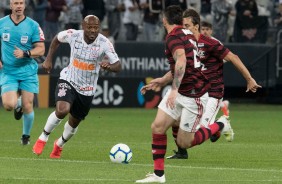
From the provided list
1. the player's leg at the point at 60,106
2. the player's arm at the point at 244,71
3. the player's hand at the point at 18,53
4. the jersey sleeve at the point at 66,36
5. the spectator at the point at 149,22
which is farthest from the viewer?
the spectator at the point at 149,22

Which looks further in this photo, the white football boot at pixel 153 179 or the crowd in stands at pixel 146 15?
the crowd in stands at pixel 146 15

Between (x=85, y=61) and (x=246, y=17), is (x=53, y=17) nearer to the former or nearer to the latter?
(x=246, y=17)

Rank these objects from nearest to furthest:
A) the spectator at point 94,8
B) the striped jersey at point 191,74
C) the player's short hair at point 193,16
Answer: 1. the striped jersey at point 191,74
2. the player's short hair at point 193,16
3. the spectator at point 94,8

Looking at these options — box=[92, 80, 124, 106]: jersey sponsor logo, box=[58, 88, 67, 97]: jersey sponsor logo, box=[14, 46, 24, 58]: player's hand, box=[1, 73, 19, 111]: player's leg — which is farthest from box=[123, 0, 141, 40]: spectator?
box=[58, 88, 67, 97]: jersey sponsor logo

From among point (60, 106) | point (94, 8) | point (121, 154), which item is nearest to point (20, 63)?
point (60, 106)

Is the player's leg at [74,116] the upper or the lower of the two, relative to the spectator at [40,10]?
lower

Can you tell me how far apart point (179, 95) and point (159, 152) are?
1.03 metres

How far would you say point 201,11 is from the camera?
2953 centimetres

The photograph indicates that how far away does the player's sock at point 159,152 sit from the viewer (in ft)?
39.9

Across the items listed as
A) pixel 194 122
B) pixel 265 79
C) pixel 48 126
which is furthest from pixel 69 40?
pixel 265 79

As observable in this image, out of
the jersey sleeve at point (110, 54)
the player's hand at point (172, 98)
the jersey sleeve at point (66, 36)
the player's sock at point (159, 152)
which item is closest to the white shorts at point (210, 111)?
the jersey sleeve at point (110, 54)

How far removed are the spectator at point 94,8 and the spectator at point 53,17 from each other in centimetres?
59

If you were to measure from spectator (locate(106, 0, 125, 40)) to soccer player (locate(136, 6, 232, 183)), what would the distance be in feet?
53.2

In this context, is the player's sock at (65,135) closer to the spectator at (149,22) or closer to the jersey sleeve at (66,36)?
the jersey sleeve at (66,36)
